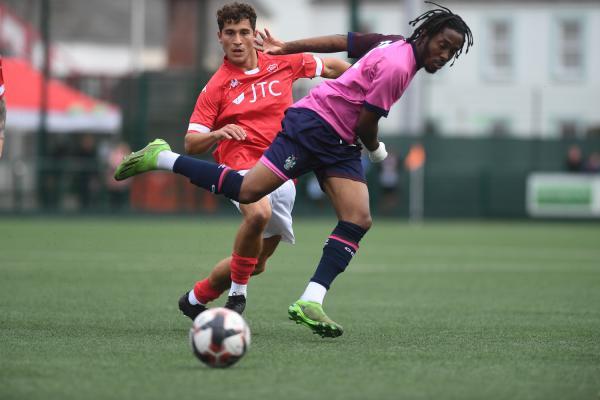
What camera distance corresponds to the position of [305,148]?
7086mm

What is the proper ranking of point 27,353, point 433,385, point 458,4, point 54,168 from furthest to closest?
point 458,4, point 54,168, point 27,353, point 433,385

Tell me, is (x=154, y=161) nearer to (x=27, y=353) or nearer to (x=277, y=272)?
(x=27, y=353)

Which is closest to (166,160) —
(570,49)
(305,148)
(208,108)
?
(208,108)

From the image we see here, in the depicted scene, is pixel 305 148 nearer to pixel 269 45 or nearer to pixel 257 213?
pixel 257 213

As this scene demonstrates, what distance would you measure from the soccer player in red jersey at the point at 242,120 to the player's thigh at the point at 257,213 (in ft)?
0.14

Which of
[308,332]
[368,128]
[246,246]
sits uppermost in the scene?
[368,128]

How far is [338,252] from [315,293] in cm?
32

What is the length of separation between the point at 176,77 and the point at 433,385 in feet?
71.0

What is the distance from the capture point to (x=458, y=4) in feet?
147

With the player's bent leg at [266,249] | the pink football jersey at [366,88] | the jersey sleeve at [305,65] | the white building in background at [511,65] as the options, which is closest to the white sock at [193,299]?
the player's bent leg at [266,249]

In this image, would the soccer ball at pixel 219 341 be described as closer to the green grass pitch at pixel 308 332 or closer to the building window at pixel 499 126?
the green grass pitch at pixel 308 332

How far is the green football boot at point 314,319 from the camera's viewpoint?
6.92m

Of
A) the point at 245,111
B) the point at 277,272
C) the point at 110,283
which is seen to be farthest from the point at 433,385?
the point at 277,272

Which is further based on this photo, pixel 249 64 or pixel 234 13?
pixel 249 64
